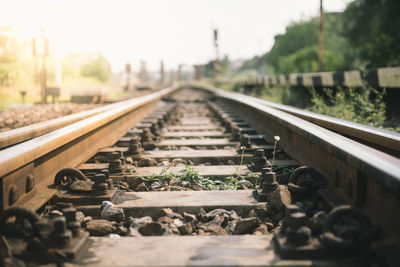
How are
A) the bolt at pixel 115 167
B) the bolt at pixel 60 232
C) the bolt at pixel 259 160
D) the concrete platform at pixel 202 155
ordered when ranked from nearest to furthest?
1. the bolt at pixel 60 232
2. the bolt at pixel 115 167
3. the bolt at pixel 259 160
4. the concrete platform at pixel 202 155

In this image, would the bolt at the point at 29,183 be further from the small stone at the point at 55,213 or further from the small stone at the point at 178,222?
the small stone at the point at 178,222

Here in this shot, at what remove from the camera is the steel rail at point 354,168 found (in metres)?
1.61

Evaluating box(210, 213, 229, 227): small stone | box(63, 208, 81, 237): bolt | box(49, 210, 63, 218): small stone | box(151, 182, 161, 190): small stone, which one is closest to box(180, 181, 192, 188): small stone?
box(151, 182, 161, 190): small stone

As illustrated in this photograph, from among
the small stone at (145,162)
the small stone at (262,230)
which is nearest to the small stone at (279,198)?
the small stone at (262,230)

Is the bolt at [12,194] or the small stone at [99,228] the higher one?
the bolt at [12,194]

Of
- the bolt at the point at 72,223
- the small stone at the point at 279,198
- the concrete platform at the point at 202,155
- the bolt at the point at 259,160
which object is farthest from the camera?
the concrete platform at the point at 202,155

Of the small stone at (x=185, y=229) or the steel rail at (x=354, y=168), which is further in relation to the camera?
the small stone at (x=185, y=229)

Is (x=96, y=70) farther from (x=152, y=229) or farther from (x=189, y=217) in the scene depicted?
(x=152, y=229)

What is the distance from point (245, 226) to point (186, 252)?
0.48 meters

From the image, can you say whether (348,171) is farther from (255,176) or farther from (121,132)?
(121,132)

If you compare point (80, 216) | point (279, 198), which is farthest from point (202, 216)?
point (80, 216)

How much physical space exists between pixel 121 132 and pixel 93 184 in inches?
111

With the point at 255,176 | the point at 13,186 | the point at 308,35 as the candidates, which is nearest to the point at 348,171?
the point at 255,176

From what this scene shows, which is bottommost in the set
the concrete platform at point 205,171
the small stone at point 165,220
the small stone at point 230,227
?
the small stone at point 230,227
